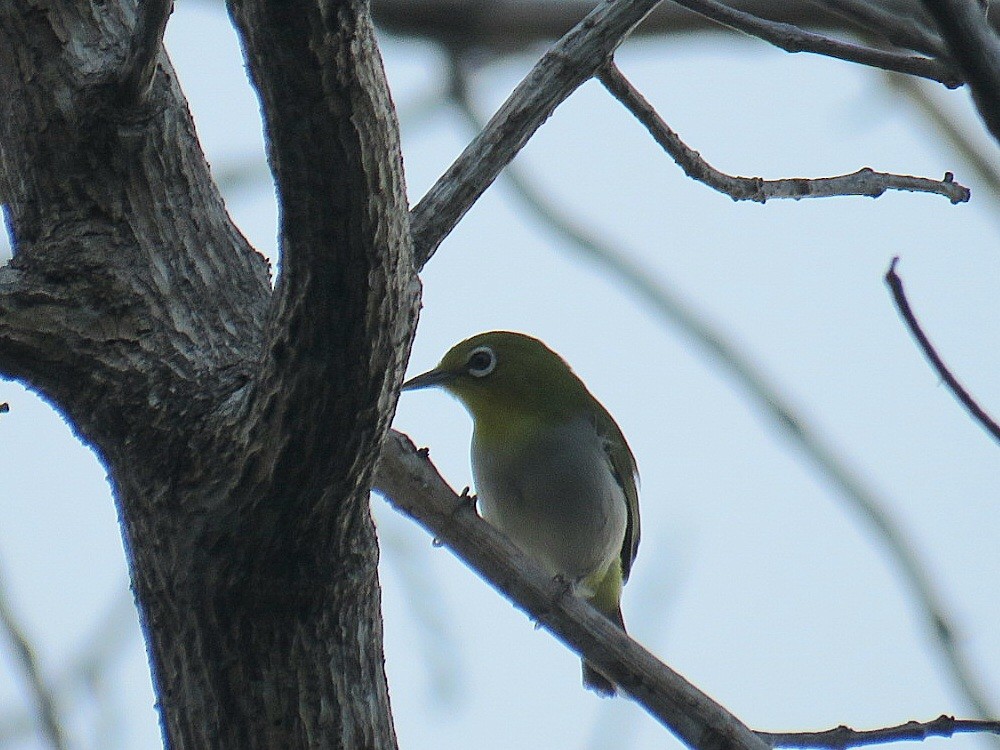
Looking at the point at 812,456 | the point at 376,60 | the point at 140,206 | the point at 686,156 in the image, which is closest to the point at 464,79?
the point at 686,156

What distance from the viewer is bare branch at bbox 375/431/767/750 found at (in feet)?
10.3

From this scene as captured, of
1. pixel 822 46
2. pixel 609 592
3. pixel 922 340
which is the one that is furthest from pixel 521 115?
pixel 609 592

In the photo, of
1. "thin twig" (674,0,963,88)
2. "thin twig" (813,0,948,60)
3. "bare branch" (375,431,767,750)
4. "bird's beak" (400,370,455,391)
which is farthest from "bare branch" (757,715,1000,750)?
"bird's beak" (400,370,455,391)

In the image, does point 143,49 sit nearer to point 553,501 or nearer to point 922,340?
point 922,340

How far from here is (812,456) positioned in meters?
A: 4.09

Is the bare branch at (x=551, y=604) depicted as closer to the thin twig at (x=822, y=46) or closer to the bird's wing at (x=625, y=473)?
the thin twig at (x=822, y=46)

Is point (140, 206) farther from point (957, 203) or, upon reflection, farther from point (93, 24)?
point (957, 203)

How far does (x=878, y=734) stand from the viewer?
9.82 feet

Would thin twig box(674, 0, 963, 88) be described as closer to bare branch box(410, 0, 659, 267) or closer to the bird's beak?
bare branch box(410, 0, 659, 267)

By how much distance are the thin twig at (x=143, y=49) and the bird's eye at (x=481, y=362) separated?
160 inches

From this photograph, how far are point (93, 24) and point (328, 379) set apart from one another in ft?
3.99

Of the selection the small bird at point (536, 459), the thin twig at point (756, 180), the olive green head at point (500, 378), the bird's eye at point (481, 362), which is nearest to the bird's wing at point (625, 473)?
the small bird at point (536, 459)

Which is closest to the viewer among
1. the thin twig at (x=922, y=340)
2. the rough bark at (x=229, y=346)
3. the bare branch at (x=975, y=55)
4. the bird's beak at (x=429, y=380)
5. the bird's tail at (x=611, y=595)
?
the bare branch at (x=975, y=55)

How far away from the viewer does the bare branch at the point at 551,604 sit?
3.14 metres
